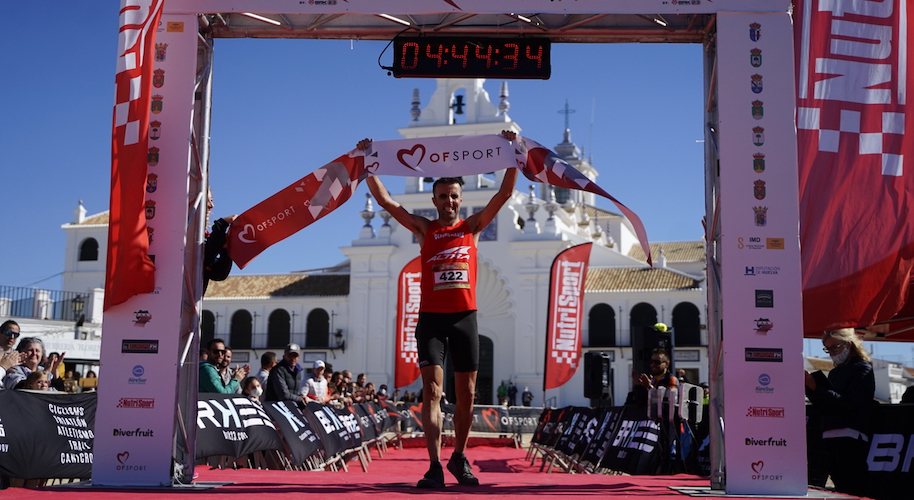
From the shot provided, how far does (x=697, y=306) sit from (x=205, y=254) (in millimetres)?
39038

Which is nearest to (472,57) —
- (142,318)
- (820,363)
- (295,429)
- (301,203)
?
(301,203)

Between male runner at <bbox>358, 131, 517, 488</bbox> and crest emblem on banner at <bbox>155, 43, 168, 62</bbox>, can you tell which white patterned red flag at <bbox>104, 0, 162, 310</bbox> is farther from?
male runner at <bbox>358, 131, 517, 488</bbox>

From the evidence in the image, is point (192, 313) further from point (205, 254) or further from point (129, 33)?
point (129, 33)

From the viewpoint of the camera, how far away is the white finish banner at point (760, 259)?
6.12 m

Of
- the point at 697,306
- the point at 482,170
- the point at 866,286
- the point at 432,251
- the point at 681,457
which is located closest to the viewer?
the point at 432,251

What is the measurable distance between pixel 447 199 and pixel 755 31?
2687 millimetres

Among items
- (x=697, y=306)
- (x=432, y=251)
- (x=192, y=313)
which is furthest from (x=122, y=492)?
(x=697, y=306)

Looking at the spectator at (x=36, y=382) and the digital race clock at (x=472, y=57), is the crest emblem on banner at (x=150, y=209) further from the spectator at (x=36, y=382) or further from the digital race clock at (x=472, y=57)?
the spectator at (x=36, y=382)

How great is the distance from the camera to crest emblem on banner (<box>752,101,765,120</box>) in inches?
254

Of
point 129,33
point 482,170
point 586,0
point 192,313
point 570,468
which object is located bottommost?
point 570,468

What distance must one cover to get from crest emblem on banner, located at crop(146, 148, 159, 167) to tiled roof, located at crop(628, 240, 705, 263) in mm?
53971

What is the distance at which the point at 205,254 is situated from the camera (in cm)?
687

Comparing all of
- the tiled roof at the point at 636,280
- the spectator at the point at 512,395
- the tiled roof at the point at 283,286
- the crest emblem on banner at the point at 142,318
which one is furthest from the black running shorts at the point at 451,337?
the tiled roof at the point at 283,286

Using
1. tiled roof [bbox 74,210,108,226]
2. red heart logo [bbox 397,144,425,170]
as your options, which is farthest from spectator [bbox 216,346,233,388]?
tiled roof [bbox 74,210,108,226]
